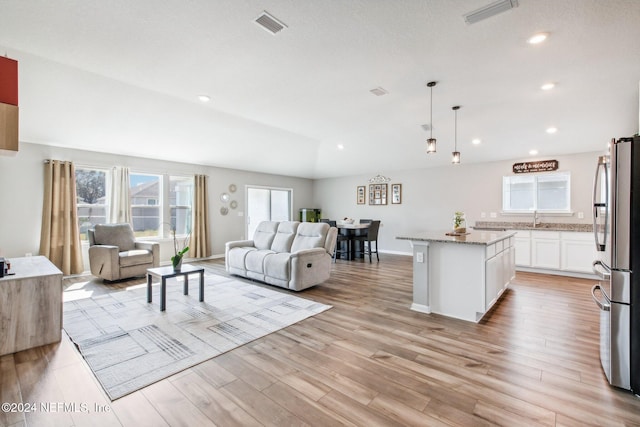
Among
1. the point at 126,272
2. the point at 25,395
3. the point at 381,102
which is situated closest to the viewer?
the point at 25,395

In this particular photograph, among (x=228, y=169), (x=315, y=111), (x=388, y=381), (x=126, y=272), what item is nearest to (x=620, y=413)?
(x=388, y=381)

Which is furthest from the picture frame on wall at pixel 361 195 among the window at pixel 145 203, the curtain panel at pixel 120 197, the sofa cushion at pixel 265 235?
the curtain panel at pixel 120 197

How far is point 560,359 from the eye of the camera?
238 cm

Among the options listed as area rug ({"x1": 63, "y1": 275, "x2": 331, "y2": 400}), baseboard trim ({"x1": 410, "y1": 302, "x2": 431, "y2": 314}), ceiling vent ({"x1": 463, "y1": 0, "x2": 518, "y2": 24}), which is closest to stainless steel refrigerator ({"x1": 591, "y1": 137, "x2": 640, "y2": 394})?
ceiling vent ({"x1": 463, "y1": 0, "x2": 518, "y2": 24})

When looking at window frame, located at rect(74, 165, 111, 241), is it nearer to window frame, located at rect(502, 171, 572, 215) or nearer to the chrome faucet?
window frame, located at rect(502, 171, 572, 215)

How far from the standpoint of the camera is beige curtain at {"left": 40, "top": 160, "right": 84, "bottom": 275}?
4758 mm

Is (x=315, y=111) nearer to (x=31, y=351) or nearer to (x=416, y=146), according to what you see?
(x=416, y=146)

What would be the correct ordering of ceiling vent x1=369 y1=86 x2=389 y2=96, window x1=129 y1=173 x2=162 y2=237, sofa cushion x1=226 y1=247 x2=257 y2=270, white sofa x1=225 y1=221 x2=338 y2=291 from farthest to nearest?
window x1=129 y1=173 x2=162 y2=237
sofa cushion x1=226 y1=247 x2=257 y2=270
white sofa x1=225 y1=221 x2=338 y2=291
ceiling vent x1=369 y1=86 x2=389 y2=96

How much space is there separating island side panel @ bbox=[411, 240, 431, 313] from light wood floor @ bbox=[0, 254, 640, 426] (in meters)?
0.26

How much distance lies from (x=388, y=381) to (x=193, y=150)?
226 inches

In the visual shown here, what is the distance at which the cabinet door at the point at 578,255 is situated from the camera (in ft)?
16.5

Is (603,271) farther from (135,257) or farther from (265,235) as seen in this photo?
(135,257)

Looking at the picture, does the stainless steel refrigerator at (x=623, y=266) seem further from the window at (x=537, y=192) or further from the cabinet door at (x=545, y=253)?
the window at (x=537, y=192)

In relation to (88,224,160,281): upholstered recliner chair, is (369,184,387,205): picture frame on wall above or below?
above
